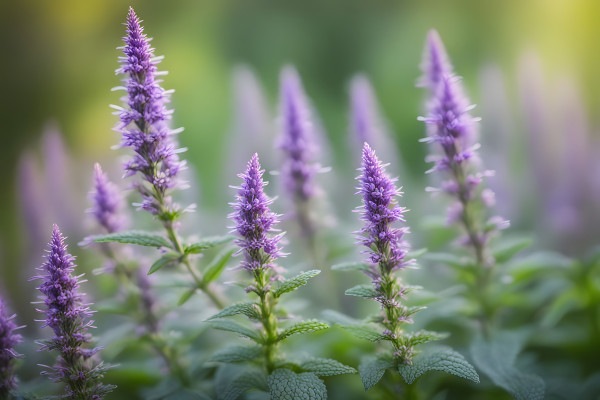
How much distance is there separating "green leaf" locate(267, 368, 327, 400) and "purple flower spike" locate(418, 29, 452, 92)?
1427mm

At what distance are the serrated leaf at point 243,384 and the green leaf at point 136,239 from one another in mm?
571

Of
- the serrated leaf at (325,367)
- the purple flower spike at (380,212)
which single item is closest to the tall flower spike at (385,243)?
the purple flower spike at (380,212)

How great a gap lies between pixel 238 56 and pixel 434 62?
3.58m

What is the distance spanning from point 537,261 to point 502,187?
1.11 metres

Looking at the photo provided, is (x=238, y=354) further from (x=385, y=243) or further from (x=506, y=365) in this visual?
(x=506, y=365)

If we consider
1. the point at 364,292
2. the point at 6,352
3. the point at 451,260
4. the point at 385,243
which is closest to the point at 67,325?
the point at 6,352

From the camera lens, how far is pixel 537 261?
7.99ft

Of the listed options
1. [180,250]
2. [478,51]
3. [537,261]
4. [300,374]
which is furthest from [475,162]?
[478,51]

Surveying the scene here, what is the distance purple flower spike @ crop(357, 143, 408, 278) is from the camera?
1.68 meters

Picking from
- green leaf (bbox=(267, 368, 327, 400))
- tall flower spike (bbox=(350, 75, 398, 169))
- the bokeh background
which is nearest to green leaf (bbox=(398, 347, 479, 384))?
green leaf (bbox=(267, 368, 327, 400))

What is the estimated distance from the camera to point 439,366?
1.72m

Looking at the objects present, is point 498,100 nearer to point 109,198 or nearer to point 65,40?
point 109,198

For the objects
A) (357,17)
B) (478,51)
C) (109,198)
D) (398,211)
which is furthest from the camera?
(357,17)

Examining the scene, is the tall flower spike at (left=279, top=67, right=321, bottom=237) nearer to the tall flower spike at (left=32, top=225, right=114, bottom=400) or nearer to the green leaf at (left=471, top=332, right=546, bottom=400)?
the green leaf at (left=471, top=332, right=546, bottom=400)
